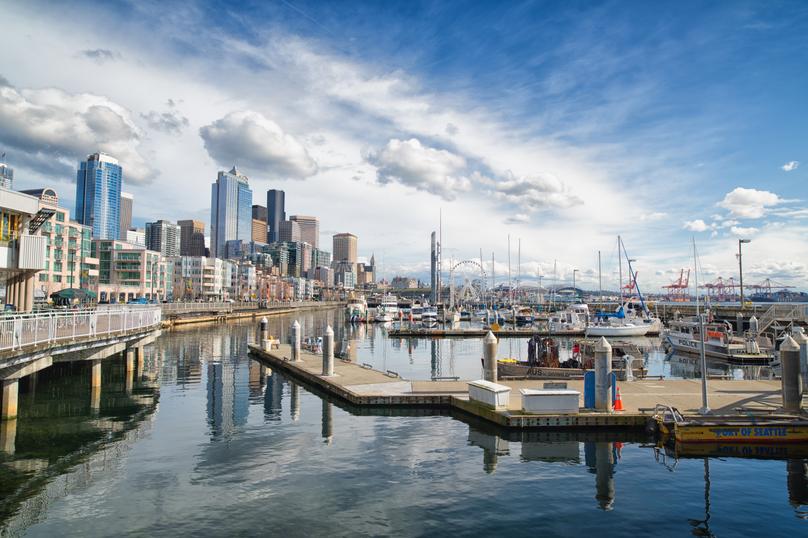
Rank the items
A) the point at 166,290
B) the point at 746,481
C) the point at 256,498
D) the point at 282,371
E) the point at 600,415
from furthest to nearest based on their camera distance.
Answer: the point at 166,290, the point at 282,371, the point at 600,415, the point at 746,481, the point at 256,498

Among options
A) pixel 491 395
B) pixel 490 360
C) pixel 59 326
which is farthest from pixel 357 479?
pixel 59 326

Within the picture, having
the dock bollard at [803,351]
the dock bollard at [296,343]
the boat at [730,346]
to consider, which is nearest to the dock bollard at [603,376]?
the dock bollard at [803,351]

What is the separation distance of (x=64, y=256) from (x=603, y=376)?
121 metres

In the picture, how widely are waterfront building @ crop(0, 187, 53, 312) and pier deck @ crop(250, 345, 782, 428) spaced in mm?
19280

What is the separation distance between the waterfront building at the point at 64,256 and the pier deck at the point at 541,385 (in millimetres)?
94202

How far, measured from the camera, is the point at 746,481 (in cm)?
1891

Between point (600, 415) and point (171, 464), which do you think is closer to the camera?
point (171, 464)

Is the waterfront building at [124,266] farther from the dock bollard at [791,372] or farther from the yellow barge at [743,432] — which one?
the dock bollard at [791,372]

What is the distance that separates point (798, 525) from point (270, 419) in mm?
22651

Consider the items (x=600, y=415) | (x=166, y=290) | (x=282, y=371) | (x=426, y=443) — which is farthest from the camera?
(x=166, y=290)

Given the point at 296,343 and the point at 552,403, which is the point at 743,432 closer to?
the point at 552,403

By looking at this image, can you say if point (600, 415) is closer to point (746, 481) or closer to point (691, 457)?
point (691, 457)

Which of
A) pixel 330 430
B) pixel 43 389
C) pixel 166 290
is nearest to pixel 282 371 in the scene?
pixel 43 389

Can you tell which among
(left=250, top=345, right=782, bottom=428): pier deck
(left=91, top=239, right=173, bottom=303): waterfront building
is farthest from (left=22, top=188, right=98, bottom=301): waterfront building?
(left=250, top=345, right=782, bottom=428): pier deck
